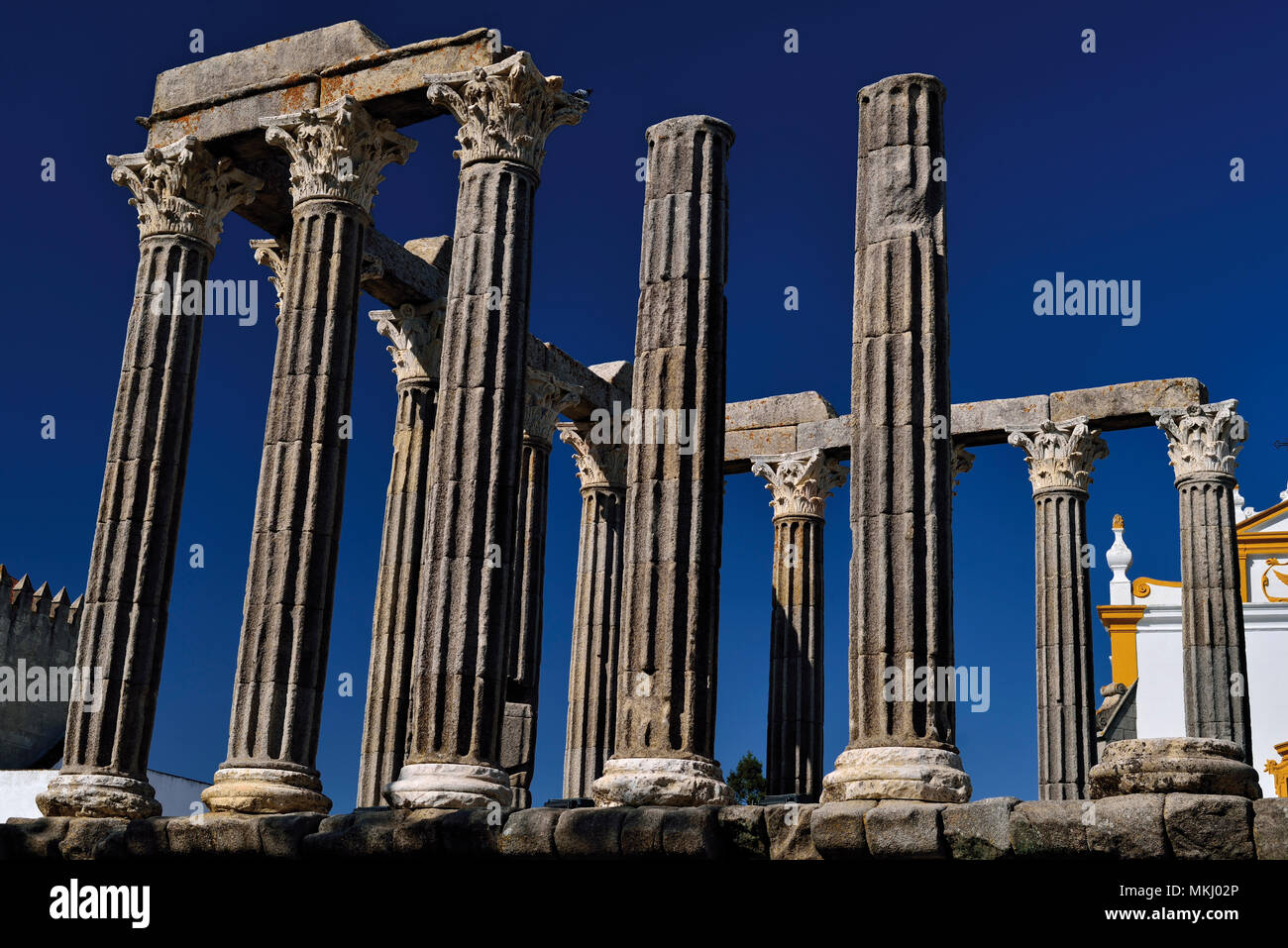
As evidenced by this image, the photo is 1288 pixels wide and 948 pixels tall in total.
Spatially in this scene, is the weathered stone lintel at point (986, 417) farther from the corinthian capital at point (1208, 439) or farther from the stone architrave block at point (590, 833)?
the stone architrave block at point (590, 833)

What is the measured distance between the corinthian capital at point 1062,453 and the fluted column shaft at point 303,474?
46.5ft

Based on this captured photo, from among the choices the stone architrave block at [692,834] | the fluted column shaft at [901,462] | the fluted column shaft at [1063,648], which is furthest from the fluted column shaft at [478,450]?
the fluted column shaft at [1063,648]

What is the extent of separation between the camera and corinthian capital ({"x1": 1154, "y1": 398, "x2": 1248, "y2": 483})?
→ 27797 millimetres

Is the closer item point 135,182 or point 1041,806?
point 1041,806

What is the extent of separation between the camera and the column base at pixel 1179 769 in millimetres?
13000

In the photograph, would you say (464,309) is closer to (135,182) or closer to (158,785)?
(135,182)

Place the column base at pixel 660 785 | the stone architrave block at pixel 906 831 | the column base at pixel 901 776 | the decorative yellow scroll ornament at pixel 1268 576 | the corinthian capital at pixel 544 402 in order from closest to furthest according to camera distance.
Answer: the stone architrave block at pixel 906 831 < the column base at pixel 901 776 < the column base at pixel 660 785 < the corinthian capital at pixel 544 402 < the decorative yellow scroll ornament at pixel 1268 576

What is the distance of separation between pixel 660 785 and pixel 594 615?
13893 mm

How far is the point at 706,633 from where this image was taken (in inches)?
699

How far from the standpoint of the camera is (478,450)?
62.7ft

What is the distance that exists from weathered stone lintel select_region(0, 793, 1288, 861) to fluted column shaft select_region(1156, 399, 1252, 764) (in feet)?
42.9

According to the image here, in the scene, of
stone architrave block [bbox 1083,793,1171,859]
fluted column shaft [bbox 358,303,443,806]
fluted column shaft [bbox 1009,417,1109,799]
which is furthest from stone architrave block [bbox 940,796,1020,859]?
fluted column shaft [bbox 1009,417,1109,799]
